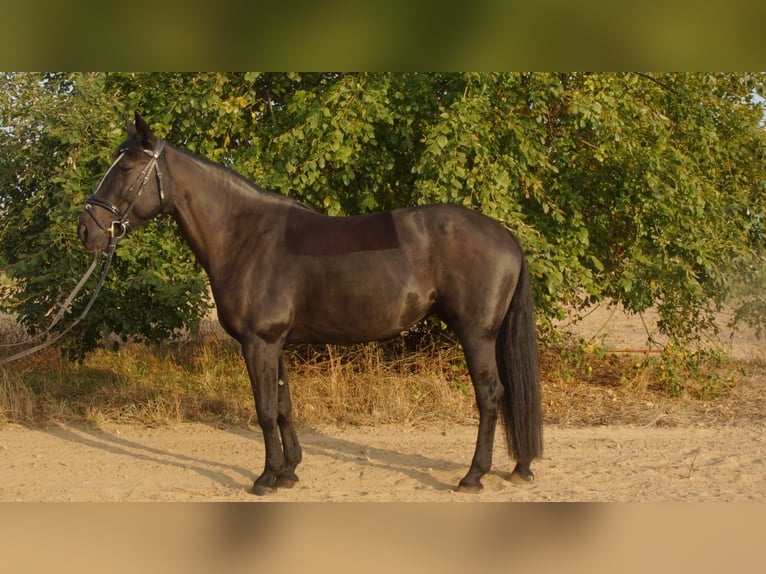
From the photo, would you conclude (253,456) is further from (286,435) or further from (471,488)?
(471,488)

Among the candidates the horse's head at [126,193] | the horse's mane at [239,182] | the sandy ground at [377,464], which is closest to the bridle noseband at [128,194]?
the horse's head at [126,193]

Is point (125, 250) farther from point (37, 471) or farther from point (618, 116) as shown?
point (618, 116)

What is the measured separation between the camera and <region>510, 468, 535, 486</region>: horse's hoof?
16.2 ft

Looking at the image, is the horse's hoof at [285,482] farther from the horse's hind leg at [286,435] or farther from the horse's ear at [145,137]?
the horse's ear at [145,137]

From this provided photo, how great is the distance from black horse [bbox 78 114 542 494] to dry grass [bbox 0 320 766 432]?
2.23 meters

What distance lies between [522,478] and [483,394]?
68 centimetres

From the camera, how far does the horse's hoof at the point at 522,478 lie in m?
4.95

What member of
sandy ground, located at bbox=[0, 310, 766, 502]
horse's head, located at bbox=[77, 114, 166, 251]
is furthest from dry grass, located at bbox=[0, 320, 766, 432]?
horse's head, located at bbox=[77, 114, 166, 251]

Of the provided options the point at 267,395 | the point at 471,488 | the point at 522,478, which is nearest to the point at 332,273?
the point at 267,395

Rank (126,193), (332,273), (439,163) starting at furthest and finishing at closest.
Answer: (439,163)
(332,273)
(126,193)

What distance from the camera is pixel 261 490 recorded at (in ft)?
15.9

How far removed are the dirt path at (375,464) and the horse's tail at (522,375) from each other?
0.32m

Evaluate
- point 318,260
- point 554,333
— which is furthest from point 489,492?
point 554,333

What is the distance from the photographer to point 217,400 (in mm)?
7293
